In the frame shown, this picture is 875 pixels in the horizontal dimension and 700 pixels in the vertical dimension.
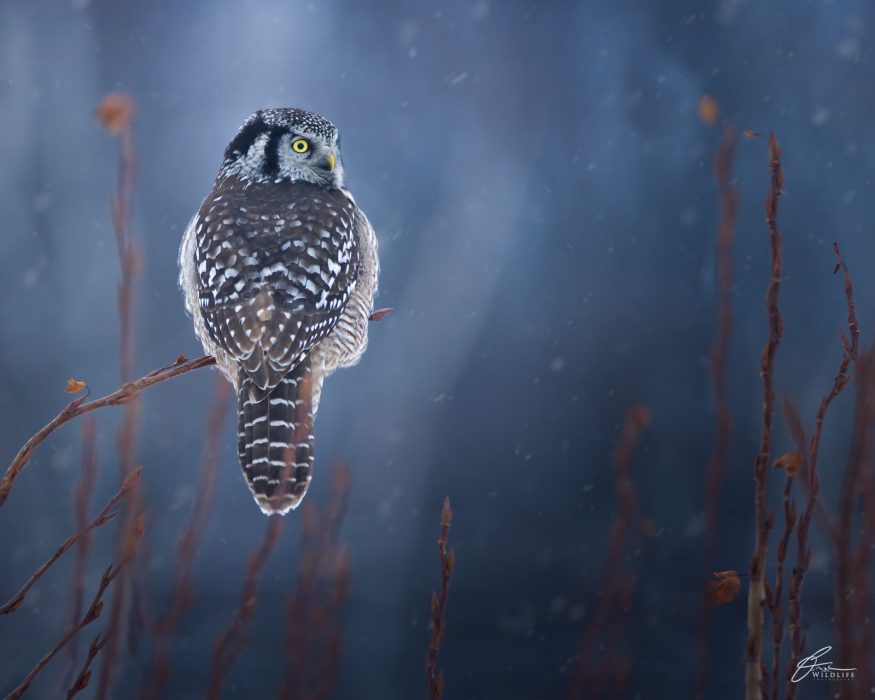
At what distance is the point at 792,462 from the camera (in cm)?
133

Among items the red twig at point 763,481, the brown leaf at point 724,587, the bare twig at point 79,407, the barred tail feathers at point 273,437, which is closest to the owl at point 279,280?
the barred tail feathers at point 273,437

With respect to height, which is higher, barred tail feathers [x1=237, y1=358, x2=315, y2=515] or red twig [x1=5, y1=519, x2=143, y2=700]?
barred tail feathers [x1=237, y1=358, x2=315, y2=515]

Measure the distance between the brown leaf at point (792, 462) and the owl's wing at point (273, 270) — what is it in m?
1.71

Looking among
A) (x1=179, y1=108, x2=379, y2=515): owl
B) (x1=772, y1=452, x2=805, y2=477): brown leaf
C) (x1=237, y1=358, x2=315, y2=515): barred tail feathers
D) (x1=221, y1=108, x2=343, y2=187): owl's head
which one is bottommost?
(x1=772, y1=452, x2=805, y2=477): brown leaf

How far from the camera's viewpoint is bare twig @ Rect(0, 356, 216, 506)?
130 centimetres

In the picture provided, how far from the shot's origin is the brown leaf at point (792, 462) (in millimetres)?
1308

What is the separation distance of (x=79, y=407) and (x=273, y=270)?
5.27ft

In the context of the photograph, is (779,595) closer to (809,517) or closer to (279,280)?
(809,517)

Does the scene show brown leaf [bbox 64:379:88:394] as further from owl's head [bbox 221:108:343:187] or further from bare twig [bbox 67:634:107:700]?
owl's head [bbox 221:108:343:187]

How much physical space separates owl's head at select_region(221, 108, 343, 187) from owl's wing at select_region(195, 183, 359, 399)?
0.37 ft

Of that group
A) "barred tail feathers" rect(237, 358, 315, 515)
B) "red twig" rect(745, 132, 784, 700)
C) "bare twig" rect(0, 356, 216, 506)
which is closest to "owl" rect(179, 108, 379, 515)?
"barred tail feathers" rect(237, 358, 315, 515)

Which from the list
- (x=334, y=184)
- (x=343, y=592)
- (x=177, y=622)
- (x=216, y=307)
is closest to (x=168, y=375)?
(x=177, y=622)

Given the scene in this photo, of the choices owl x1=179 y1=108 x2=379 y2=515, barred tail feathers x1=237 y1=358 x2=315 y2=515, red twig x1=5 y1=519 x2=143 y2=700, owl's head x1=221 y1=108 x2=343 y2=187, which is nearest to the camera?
red twig x1=5 y1=519 x2=143 y2=700

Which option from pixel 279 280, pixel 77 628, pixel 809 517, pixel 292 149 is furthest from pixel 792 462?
pixel 292 149
